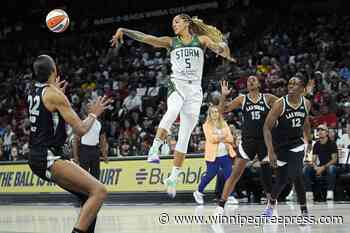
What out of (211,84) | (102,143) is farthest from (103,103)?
(211,84)

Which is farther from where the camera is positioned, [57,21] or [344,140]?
[344,140]

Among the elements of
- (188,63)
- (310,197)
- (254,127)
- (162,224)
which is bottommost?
(310,197)

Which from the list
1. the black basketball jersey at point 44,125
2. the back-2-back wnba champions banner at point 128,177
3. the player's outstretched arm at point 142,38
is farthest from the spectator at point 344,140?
the black basketball jersey at point 44,125

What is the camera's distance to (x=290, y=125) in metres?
11.1

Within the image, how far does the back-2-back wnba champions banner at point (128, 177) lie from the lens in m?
18.3

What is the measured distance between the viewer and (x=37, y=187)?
20.7 metres

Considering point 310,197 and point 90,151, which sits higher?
point 90,151

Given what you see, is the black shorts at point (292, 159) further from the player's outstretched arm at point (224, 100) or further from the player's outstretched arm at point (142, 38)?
the player's outstretched arm at point (142, 38)

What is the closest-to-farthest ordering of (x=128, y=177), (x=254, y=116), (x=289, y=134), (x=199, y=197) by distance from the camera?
(x=289, y=134)
(x=254, y=116)
(x=199, y=197)
(x=128, y=177)

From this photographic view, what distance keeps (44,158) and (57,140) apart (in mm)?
238

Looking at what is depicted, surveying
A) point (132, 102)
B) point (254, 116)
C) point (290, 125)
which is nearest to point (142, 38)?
point (290, 125)

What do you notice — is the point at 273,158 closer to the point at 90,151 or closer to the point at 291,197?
the point at 90,151

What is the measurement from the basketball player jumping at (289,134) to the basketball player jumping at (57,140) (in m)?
3.73

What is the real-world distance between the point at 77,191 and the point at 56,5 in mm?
31075
